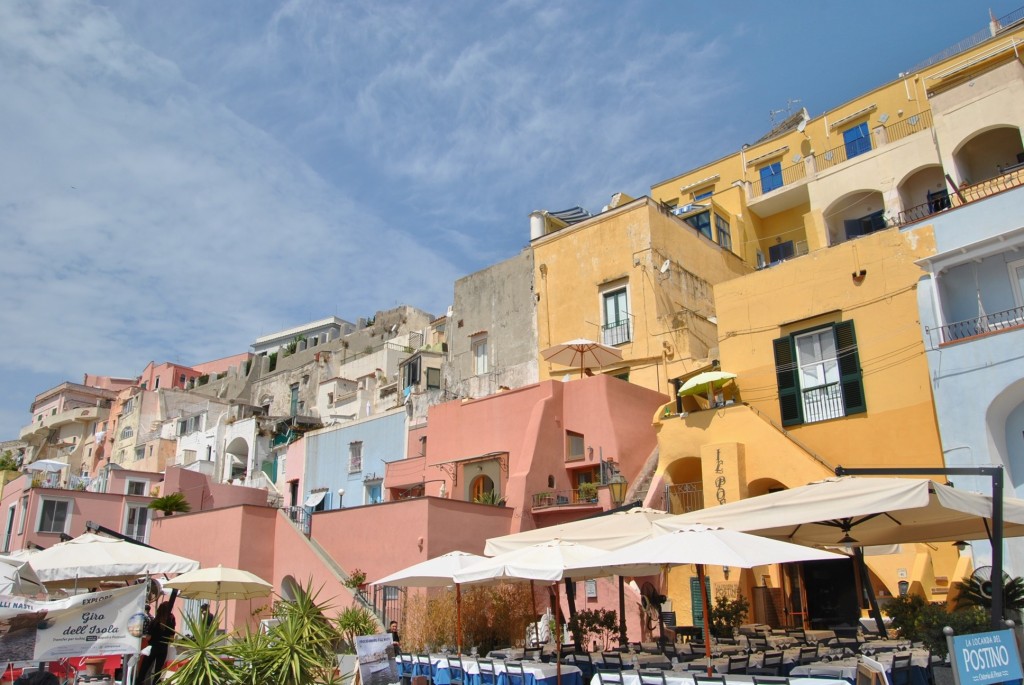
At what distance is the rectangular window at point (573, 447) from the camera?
1005 inches

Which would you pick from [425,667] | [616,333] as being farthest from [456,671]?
[616,333]

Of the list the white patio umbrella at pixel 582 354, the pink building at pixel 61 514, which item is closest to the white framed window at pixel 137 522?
the pink building at pixel 61 514

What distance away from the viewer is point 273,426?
49031mm

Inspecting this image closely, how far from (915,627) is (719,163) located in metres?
25.8

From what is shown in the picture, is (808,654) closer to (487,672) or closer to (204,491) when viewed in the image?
(487,672)

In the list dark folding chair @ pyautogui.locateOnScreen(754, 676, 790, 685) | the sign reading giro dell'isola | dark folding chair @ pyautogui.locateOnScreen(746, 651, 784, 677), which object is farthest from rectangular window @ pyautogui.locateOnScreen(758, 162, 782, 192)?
the sign reading giro dell'isola

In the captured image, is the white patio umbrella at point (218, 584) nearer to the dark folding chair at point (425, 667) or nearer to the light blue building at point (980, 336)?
the dark folding chair at point (425, 667)

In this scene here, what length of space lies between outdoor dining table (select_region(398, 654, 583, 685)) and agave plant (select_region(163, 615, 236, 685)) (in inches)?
169

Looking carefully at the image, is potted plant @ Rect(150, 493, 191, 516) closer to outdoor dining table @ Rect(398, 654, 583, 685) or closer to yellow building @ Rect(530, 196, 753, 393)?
yellow building @ Rect(530, 196, 753, 393)

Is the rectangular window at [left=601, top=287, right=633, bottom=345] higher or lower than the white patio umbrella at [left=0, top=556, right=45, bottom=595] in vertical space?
higher

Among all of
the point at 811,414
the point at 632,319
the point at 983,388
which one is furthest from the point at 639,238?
the point at 983,388

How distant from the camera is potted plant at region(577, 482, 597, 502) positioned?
23328 mm

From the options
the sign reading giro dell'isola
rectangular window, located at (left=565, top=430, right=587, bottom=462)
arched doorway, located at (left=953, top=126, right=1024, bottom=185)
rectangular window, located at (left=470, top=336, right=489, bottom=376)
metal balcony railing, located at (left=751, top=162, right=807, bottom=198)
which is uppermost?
metal balcony railing, located at (left=751, top=162, right=807, bottom=198)

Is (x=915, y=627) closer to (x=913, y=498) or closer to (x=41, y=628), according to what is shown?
(x=913, y=498)
